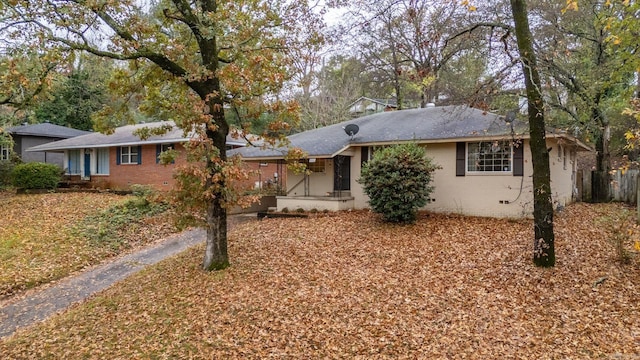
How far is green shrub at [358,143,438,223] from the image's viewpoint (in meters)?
11.0

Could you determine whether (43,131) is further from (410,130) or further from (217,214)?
(410,130)

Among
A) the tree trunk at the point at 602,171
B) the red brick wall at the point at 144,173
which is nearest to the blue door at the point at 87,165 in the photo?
the red brick wall at the point at 144,173

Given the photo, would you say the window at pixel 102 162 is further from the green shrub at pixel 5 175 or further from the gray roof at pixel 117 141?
the green shrub at pixel 5 175

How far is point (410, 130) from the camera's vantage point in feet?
45.6

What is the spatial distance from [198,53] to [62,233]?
24.6ft

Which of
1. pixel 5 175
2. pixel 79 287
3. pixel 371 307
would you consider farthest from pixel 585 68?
pixel 5 175

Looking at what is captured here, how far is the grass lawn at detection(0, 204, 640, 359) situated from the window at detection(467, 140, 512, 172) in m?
3.03

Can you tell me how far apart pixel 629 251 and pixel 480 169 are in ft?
Answer: 17.2

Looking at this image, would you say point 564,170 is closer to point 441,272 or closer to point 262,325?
point 441,272

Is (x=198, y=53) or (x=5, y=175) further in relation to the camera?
(x=5, y=175)

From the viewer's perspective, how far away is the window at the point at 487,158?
11953mm

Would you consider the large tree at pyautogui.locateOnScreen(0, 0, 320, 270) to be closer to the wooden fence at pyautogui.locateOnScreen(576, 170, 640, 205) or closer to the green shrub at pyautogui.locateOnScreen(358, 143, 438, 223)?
the green shrub at pyautogui.locateOnScreen(358, 143, 438, 223)

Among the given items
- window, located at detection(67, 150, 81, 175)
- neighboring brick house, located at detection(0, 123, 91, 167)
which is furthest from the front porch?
neighboring brick house, located at detection(0, 123, 91, 167)

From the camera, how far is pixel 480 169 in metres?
12.4
